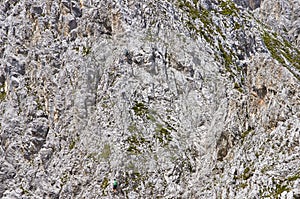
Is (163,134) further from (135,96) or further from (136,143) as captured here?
(135,96)

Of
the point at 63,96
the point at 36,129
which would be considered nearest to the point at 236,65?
the point at 63,96

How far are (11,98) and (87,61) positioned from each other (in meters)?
9.07

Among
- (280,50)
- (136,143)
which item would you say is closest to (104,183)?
(136,143)

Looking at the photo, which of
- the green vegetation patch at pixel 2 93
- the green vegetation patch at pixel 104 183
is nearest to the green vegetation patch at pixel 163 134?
the green vegetation patch at pixel 104 183

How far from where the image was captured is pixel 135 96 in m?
41.4

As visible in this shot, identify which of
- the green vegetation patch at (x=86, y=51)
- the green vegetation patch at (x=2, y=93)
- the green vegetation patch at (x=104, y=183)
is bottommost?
the green vegetation patch at (x=104, y=183)

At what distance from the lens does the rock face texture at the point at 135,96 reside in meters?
32.8

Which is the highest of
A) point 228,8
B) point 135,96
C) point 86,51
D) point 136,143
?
point 228,8

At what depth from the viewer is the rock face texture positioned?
1292 inches

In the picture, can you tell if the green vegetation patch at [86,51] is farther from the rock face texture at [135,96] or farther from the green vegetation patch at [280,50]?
the green vegetation patch at [280,50]

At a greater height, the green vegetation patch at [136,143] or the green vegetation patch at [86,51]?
the green vegetation patch at [86,51]

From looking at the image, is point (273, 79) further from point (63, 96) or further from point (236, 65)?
point (63, 96)

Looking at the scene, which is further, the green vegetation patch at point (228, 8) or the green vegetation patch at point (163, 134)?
the green vegetation patch at point (228, 8)

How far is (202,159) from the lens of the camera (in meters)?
35.8
